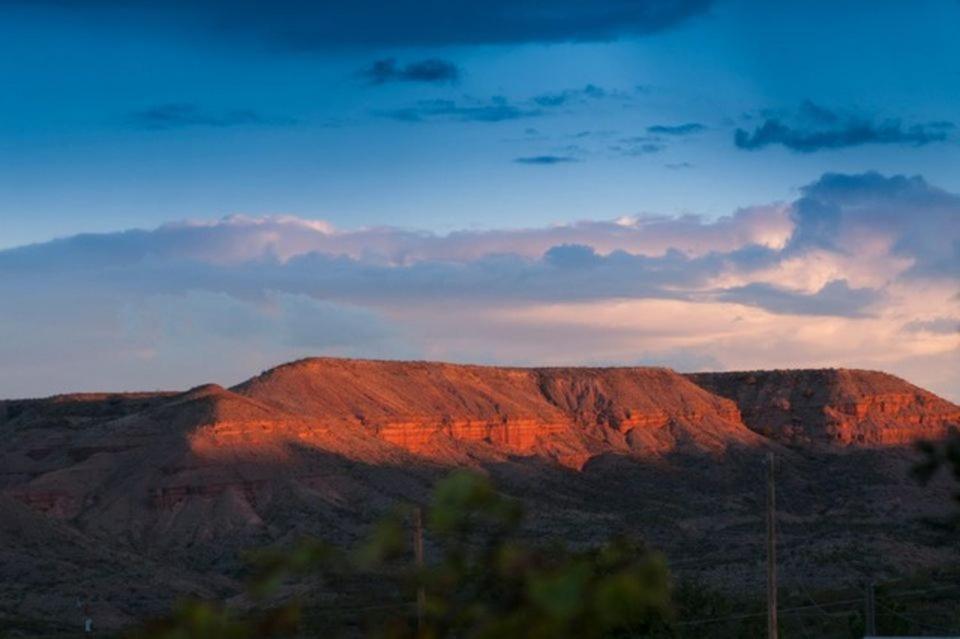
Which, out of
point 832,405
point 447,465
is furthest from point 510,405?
point 832,405

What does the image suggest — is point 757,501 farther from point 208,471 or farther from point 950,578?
point 950,578

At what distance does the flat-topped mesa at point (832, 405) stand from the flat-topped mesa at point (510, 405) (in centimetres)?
363

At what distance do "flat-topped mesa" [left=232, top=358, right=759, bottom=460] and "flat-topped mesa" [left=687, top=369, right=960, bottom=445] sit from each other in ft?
11.9

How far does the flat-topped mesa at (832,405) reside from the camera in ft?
396

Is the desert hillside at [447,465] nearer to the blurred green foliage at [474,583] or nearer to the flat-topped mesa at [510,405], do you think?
the flat-topped mesa at [510,405]

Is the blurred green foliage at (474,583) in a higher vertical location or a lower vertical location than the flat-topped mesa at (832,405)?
lower

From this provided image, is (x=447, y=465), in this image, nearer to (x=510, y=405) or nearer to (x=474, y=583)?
(x=510, y=405)

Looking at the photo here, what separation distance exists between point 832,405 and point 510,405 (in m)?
29.0

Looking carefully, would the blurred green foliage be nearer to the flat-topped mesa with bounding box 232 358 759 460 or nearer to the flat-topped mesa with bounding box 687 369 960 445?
the flat-topped mesa with bounding box 232 358 759 460

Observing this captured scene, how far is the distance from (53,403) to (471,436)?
1040 inches

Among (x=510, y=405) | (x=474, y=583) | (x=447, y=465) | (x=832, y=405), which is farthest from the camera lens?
(x=832, y=405)

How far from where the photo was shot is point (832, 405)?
121875 mm

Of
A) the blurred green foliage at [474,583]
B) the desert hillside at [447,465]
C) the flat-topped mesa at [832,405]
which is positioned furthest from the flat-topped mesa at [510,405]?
the blurred green foliage at [474,583]

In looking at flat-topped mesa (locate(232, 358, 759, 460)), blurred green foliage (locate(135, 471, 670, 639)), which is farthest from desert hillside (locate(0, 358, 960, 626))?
blurred green foliage (locate(135, 471, 670, 639))
